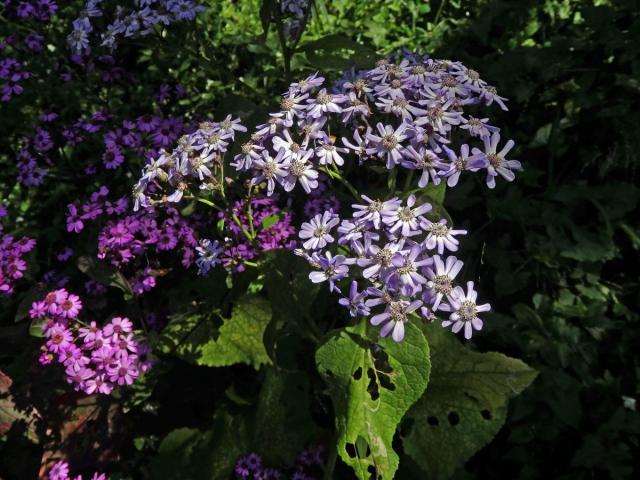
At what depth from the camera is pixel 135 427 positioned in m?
2.96

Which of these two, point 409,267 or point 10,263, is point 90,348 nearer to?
point 10,263

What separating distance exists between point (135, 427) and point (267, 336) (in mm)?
1080

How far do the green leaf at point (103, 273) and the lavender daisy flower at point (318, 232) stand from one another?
1.08 meters

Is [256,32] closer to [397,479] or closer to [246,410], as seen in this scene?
[246,410]

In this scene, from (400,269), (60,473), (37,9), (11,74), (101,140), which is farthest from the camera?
(101,140)

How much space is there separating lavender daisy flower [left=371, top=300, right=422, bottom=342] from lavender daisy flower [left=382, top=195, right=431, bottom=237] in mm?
210

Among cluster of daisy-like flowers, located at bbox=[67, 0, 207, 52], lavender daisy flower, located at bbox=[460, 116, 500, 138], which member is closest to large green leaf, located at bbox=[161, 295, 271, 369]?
lavender daisy flower, located at bbox=[460, 116, 500, 138]

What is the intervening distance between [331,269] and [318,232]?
0.18 m

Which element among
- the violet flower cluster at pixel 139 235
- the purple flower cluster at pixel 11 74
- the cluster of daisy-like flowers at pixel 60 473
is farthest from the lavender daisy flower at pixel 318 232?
the purple flower cluster at pixel 11 74

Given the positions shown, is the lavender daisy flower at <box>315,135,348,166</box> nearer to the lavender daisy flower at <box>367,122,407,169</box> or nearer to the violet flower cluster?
the lavender daisy flower at <box>367,122,407,169</box>

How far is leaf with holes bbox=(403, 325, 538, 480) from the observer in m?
2.31

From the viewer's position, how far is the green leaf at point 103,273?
2.67 metres

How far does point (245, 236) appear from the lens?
8.89 feet

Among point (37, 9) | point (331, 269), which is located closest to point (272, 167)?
point (331, 269)
